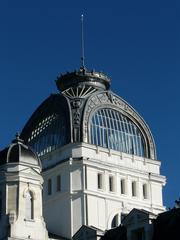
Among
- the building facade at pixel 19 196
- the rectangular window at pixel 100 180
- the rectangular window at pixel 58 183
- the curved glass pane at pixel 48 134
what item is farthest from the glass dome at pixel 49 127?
the building facade at pixel 19 196

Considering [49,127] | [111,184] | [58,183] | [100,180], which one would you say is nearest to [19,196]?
[58,183]

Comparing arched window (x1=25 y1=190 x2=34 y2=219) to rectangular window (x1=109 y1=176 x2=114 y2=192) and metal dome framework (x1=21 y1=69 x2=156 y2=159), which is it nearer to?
metal dome framework (x1=21 y1=69 x2=156 y2=159)

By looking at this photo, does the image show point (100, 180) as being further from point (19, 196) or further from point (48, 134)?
point (19, 196)

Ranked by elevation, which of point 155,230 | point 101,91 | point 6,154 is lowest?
point 155,230

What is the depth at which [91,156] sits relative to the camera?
3944 inches

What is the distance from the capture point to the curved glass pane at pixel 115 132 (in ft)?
336

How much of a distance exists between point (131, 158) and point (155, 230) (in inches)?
1580

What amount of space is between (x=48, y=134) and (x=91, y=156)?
6588mm

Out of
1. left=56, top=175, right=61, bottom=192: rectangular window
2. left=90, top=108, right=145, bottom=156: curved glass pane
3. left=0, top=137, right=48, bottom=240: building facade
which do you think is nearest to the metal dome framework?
left=90, top=108, right=145, bottom=156: curved glass pane

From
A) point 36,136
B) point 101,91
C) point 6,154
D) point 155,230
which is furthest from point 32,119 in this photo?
point 155,230

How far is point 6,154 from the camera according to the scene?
260ft

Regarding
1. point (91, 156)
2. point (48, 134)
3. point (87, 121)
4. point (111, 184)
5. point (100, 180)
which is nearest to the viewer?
point (91, 156)

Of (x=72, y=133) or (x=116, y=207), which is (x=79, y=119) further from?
(x=116, y=207)

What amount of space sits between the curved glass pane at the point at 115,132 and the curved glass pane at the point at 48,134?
362cm
